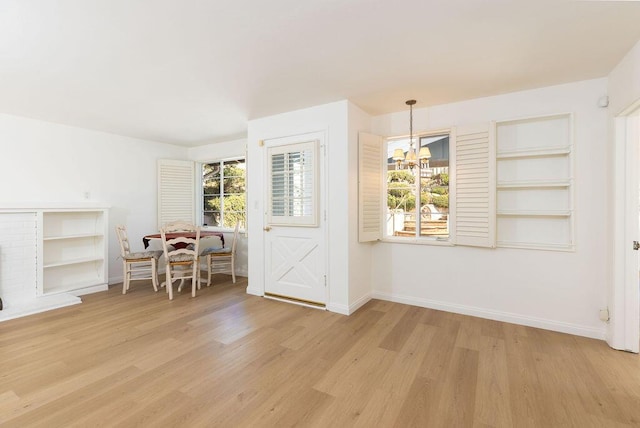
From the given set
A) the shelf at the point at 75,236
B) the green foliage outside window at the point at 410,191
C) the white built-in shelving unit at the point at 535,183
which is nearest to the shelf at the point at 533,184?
the white built-in shelving unit at the point at 535,183

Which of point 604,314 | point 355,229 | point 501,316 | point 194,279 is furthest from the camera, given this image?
point 194,279

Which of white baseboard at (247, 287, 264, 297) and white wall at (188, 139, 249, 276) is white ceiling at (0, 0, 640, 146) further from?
white baseboard at (247, 287, 264, 297)

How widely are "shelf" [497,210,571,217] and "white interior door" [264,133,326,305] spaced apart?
2.05 meters

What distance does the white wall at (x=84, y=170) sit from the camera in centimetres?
391

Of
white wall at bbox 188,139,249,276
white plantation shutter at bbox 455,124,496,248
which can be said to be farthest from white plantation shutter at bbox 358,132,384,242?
white wall at bbox 188,139,249,276

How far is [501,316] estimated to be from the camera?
125 inches

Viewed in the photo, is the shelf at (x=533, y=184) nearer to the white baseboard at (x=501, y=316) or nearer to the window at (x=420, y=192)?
the window at (x=420, y=192)

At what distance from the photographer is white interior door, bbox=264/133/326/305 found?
143 inches

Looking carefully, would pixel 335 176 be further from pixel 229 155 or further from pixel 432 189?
pixel 229 155

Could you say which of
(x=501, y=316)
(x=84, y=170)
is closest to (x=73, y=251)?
(x=84, y=170)

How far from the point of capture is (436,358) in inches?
95.3

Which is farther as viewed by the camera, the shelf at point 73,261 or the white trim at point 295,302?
the shelf at point 73,261

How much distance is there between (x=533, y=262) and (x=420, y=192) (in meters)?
1.41

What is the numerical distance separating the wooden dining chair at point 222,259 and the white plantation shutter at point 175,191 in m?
1.17
